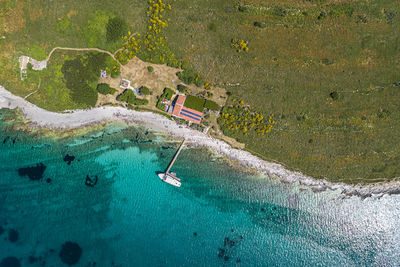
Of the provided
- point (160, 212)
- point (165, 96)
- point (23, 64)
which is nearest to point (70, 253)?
point (160, 212)

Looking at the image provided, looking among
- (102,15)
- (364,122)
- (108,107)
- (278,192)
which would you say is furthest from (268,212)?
(102,15)

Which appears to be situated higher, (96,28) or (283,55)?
(283,55)

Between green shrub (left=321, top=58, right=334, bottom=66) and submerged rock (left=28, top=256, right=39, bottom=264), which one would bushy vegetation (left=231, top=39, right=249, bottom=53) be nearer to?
green shrub (left=321, top=58, right=334, bottom=66)

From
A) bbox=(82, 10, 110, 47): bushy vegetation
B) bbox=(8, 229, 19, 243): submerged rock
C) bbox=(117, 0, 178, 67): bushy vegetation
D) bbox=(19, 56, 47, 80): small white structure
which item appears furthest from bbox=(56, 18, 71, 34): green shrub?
Result: bbox=(8, 229, 19, 243): submerged rock

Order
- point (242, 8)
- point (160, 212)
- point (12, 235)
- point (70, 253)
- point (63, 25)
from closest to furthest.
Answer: point (242, 8) → point (63, 25) → point (12, 235) → point (70, 253) → point (160, 212)

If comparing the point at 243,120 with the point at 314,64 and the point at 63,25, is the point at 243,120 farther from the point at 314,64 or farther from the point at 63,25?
the point at 63,25

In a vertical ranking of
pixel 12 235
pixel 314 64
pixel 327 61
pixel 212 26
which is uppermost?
pixel 327 61

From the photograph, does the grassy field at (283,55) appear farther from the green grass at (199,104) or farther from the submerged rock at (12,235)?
the submerged rock at (12,235)
